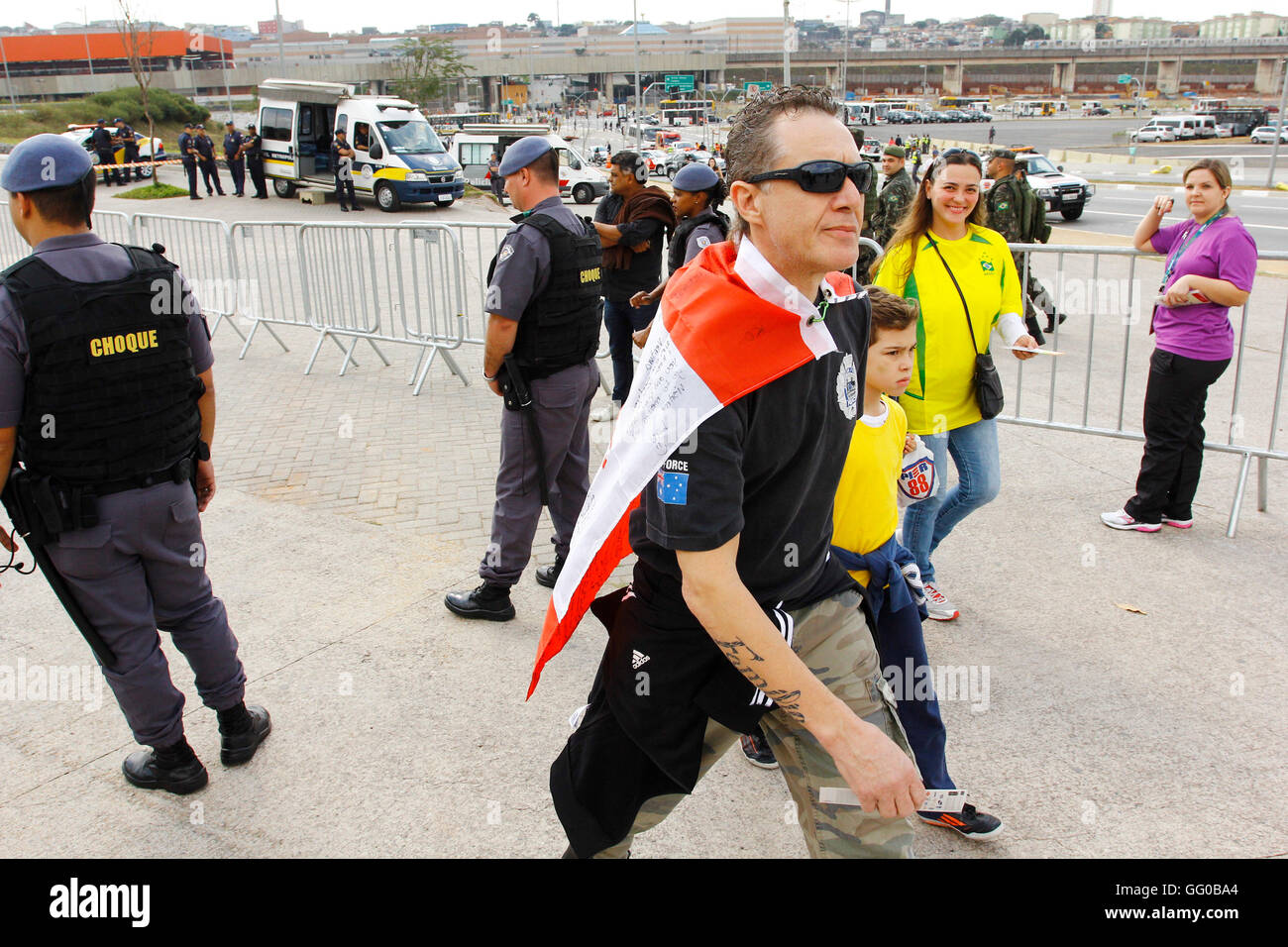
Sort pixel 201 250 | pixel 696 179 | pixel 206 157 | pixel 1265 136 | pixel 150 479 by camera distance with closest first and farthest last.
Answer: pixel 150 479
pixel 696 179
pixel 201 250
pixel 206 157
pixel 1265 136

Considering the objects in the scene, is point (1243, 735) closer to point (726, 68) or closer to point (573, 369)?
point (573, 369)

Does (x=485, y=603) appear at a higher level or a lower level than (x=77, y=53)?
lower

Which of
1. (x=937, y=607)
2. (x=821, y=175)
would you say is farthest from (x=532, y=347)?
(x=821, y=175)

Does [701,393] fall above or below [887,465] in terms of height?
above

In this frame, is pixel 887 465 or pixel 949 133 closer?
pixel 887 465

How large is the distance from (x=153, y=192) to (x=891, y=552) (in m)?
29.3

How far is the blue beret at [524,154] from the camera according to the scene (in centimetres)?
439

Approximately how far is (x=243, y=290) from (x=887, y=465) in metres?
8.72

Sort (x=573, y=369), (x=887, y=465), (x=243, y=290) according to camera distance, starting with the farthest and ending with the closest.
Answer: (x=243, y=290), (x=573, y=369), (x=887, y=465)

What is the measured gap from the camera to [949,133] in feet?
229

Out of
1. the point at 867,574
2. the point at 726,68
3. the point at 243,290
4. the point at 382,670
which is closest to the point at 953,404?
the point at 867,574

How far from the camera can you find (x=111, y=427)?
9.92 ft

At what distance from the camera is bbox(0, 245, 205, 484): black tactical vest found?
9.50ft

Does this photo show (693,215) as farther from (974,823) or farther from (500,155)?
(500,155)
